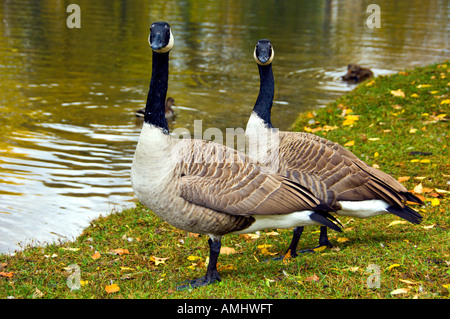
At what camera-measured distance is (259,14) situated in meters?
41.1

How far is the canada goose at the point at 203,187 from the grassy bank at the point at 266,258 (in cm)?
53

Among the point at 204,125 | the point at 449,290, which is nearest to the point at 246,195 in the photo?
the point at 449,290


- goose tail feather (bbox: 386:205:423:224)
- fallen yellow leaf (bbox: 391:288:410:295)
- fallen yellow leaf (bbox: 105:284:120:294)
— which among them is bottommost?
fallen yellow leaf (bbox: 105:284:120:294)

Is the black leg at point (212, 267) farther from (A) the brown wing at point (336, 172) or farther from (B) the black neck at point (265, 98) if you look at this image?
(B) the black neck at point (265, 98)

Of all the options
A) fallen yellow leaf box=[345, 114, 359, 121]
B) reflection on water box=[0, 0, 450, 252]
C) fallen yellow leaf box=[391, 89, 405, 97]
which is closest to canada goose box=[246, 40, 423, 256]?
reflection on water box=[0, 0, 450, 252]

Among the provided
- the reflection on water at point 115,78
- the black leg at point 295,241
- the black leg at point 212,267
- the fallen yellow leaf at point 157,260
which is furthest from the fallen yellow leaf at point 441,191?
the reflection on water at point 115,78

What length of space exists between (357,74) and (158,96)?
51.2 feet

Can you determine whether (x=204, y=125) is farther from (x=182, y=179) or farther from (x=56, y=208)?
(x=182, y=179)

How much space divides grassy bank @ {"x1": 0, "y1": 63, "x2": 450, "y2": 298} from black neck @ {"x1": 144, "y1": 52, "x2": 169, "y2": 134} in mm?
1704

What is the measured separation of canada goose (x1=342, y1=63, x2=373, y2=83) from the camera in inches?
759

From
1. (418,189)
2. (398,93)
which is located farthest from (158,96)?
(398,93)

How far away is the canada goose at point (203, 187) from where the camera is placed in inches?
194

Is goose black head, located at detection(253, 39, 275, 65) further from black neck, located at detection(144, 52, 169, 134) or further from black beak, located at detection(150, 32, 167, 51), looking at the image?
black beak, located at detection(150, 32, 167, 51)

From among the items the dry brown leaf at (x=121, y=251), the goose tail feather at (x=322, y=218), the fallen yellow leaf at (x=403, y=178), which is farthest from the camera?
the fallen yellow leaf at (x=403, y=178)
